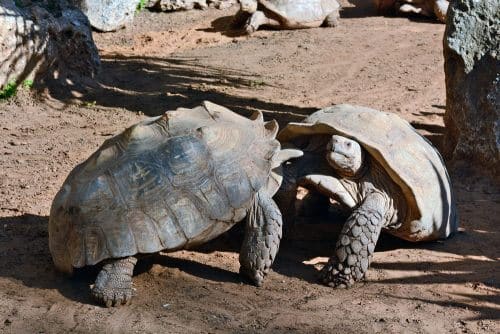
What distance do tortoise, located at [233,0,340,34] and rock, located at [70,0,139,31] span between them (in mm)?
1667

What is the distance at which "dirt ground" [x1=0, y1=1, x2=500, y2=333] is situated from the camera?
3996 mm

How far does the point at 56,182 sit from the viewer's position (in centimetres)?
599

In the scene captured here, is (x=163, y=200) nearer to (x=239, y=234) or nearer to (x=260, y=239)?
(x=260, y=239)

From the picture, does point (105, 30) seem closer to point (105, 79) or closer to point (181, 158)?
point (105, 79)

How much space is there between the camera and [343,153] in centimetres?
463

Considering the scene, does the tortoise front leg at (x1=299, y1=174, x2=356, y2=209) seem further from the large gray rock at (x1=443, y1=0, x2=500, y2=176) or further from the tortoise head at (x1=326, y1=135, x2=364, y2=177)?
the large gray rock at (x1=443, y1=0, x2=500, y2=176)

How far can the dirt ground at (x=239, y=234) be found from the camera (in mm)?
3996

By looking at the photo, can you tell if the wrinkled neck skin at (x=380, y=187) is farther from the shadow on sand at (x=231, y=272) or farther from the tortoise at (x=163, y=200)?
the tortoise at (x=163, y=200)

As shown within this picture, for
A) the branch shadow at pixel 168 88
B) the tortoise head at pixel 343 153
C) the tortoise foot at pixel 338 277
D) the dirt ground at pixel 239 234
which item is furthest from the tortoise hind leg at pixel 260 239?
the branch shadow at pixel 168 88

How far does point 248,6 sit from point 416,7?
276cm

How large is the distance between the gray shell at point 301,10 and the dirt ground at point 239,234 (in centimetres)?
75

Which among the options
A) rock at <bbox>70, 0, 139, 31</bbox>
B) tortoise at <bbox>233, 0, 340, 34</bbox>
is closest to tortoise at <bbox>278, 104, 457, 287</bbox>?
tortoise at <bbox>233, 0, 340, 34</bbox>

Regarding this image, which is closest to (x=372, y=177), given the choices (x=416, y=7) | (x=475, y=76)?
(x=475, y=76)

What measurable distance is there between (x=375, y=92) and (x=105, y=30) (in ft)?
15.9
